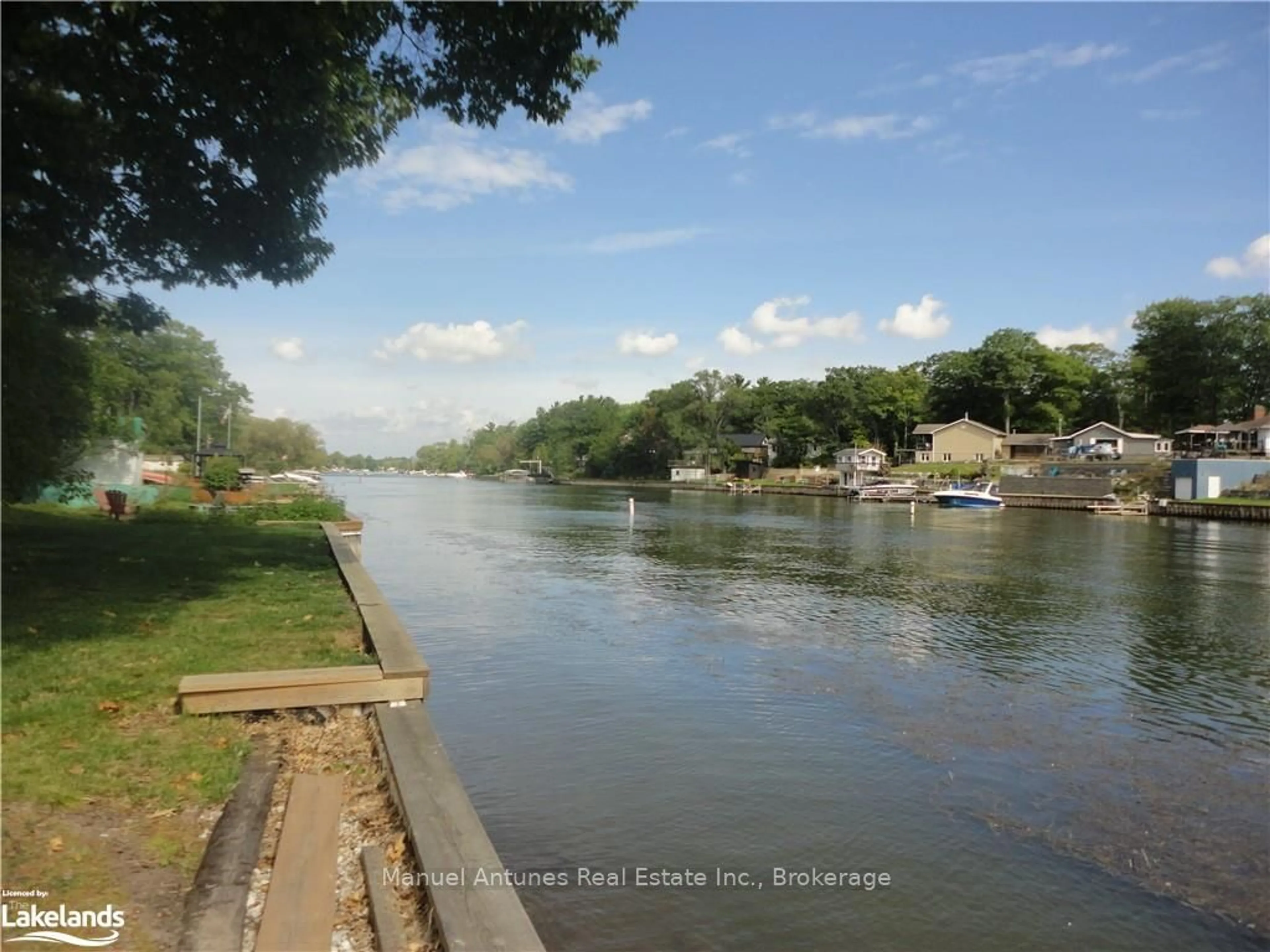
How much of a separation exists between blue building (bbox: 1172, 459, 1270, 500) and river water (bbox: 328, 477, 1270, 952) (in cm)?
4511

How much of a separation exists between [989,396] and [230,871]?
107 metres

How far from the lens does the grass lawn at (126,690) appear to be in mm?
3836

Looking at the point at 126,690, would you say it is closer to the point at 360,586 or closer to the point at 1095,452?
the point at 360,586

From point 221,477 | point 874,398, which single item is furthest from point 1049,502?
point 221,477

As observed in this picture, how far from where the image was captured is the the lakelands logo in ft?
10.5

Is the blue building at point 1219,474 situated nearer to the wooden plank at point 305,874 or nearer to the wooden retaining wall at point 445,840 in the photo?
the wooden retaining wall at point 445,840

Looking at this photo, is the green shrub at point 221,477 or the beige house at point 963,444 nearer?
the green shrub at point 221,477

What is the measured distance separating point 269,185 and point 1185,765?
480 inches

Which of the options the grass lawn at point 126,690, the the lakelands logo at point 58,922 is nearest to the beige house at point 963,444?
the grass lawn at point 126,690

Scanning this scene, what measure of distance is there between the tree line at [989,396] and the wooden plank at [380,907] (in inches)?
3699

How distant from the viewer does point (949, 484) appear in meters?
78.1

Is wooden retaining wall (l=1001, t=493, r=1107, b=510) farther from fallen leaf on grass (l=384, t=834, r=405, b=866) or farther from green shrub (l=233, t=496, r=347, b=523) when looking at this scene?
fallen leaf on grass (l=384, t=834, r=405, b=866)

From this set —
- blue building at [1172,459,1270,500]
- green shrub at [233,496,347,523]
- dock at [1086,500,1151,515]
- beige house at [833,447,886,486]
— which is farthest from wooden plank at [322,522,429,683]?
beige house at [833,447,886,486]

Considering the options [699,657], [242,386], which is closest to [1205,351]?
[699,657]
